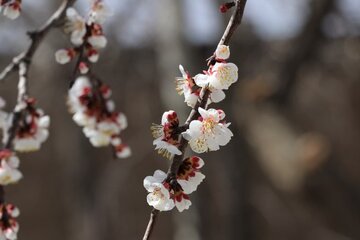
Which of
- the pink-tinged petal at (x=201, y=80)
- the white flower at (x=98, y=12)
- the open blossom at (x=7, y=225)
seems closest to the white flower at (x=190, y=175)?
the pink-tinged petal at (x=201, y=80)

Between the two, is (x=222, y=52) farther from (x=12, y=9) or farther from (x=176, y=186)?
(x=12, y=9)

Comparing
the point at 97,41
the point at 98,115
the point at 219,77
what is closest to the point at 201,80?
the point at 219,77

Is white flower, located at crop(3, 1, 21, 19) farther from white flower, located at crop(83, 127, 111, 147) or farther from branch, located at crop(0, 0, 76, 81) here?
white flower, located at crop(83, 127, 111, 147)

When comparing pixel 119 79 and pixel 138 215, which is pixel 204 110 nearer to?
pixel 119 79

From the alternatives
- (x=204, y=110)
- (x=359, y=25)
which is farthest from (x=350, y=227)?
(x=204, y=110)

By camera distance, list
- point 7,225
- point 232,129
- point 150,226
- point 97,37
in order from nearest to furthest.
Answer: point 150,226 < point 7,225 < point 97,37 < point 232,129

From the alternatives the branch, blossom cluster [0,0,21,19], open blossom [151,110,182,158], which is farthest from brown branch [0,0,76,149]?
open blossom [151,110,182,158]

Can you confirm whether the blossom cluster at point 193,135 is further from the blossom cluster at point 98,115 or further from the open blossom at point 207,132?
the blossom cluster at point 98,115
